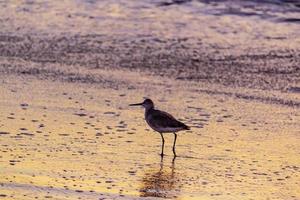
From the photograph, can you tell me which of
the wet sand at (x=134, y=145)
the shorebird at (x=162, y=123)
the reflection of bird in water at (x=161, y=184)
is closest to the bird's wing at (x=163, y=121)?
the shorebird at (x=162, y=123)

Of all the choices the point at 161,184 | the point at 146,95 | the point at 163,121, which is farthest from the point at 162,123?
the point at 146,95

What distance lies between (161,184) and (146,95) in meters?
4.18

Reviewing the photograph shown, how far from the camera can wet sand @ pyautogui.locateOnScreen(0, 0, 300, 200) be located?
28.7 feet

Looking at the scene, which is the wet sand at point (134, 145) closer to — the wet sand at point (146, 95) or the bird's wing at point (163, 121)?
the wet sand at point (146, 95)

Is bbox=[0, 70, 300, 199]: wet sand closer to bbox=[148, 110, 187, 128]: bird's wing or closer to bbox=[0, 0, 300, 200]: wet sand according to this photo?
bbox=[0, 0, 300, 200]: wet sand

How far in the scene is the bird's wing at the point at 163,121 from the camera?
1038 cm

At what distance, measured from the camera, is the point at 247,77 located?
14031mm

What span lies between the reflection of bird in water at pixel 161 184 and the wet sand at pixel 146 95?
0.06 feet

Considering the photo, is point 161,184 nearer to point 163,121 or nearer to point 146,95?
point 163,121

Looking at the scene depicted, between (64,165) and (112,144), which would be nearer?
(64,165)

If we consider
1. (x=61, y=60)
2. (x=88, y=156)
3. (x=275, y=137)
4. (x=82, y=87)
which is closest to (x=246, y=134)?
(x=275, y=137)

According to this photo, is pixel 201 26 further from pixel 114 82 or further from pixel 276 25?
pixel 114 82

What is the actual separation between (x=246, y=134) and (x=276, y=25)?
813cm

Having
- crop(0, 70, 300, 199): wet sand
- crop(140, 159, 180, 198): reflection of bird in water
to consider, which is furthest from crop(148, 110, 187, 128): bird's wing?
crop(140, 159, 180, 198): reflection of bird in water
